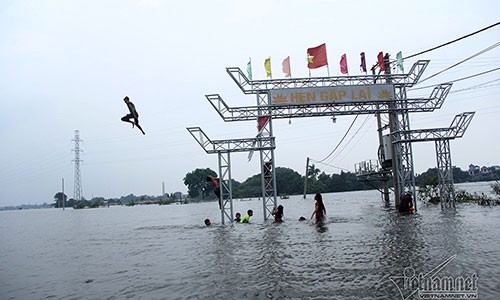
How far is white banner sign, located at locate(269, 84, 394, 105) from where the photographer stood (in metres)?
24.4

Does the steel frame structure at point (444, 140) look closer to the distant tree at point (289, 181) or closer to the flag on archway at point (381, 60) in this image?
the flag on archway at point (381, 60)

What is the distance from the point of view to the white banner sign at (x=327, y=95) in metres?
24.4

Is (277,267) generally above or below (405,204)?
below

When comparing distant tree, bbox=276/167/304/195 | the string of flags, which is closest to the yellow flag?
the string of flags

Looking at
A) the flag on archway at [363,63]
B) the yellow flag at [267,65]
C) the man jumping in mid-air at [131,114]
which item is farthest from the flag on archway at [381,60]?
the man jumping in mid-air at [131,114]

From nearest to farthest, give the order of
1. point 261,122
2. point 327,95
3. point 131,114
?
point 131,114
point 327,95
point 261,122

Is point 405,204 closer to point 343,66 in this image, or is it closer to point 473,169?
point 343,66

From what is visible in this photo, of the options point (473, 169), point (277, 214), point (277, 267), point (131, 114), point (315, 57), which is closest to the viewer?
point (131, 114)

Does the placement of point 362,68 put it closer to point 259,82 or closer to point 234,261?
point 259,82

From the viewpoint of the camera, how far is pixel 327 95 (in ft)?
81.0

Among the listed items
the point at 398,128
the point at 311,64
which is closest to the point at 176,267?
the point at 311,64

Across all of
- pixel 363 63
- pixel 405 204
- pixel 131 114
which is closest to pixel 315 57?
pixel 363 63

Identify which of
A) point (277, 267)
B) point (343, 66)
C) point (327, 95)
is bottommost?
point (277, 267)

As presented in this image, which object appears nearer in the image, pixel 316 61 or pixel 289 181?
pixel 316 61
